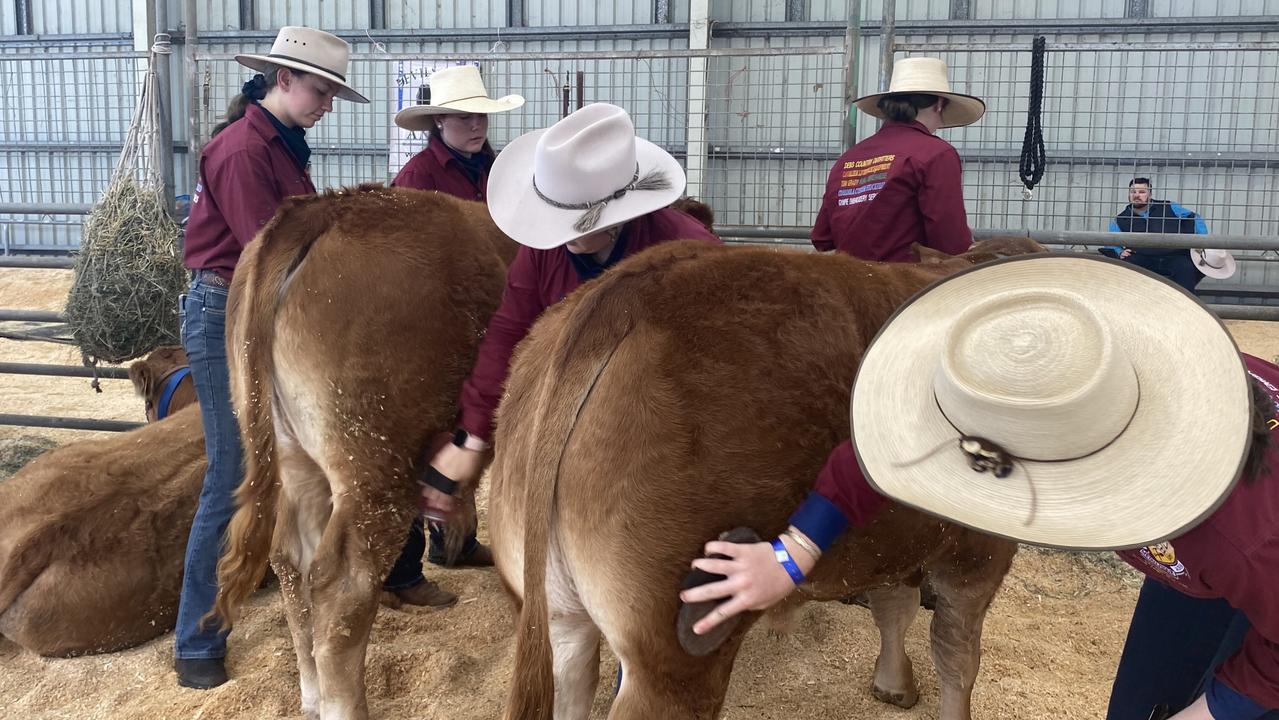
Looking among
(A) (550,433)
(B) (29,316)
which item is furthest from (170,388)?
(A) (550,433)

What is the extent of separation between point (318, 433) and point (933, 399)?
2137mm

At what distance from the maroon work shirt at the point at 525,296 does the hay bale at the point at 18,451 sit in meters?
4.71

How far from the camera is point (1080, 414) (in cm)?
139

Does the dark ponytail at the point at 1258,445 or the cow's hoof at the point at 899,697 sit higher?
the dark ponytail at the point at 1258,445

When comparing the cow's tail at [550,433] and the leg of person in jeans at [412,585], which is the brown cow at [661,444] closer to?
the cow's tail at [550,433]

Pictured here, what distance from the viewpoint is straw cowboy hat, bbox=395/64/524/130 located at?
4469mm

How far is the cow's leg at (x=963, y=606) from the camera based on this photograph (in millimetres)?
2773

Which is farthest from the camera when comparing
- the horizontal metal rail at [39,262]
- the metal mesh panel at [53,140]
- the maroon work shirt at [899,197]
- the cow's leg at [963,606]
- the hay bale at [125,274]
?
the metal mesh panel at [53,140]

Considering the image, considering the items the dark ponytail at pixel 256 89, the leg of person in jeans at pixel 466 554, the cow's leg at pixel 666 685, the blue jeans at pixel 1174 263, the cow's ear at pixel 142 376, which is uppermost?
the dark ponytail at pixel 256 89

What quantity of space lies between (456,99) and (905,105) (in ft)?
7.05

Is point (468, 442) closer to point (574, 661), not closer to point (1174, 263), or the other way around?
point (574, 661)

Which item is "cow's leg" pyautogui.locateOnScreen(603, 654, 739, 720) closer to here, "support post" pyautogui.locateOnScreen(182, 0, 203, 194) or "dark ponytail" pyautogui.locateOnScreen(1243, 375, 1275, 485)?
"dark ponytail" pyautogui.locateOnScreen(1243, 375, 1275, 485)

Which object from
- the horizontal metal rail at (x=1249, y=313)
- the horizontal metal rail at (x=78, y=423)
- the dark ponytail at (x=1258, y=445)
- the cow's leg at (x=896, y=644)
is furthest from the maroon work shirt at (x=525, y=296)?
the horizontal metal rail at (x=78, y=423)

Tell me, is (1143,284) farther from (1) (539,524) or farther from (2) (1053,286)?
(1) (539,524)
